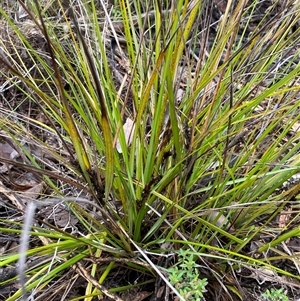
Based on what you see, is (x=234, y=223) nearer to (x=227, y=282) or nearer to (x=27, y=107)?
(x=227, y=282)

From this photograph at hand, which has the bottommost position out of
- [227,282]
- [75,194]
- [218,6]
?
[227,282]

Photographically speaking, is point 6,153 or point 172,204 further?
point 6,153

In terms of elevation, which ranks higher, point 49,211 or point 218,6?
point 218,6

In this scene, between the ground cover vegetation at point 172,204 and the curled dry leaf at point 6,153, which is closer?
the ground cover vegetation at point 172,204

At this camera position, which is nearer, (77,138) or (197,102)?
(77,138)

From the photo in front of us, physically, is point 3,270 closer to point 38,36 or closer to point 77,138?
point 77,138

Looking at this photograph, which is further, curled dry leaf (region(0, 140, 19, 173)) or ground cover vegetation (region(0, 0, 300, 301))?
curled dry leaf (region(0, 140, 19, 173))

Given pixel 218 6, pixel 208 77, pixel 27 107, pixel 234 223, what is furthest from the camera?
pixel 218 6

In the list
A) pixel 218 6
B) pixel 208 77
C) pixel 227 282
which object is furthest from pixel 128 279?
pixel 218 6

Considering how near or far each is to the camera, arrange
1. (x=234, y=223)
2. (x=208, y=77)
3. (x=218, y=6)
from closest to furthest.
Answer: (x=208, y=77) < (x=234, y=223) < (x=218, y=6)
